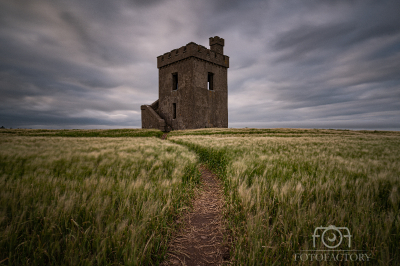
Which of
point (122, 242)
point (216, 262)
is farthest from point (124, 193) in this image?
point (216, 262)

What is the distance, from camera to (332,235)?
1.44 m

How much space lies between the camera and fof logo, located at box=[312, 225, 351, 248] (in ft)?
4.45

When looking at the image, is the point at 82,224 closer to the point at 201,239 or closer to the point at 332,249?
the point at 201,239

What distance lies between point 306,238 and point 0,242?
2291 mm

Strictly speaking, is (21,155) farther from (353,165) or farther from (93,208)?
(353,165)

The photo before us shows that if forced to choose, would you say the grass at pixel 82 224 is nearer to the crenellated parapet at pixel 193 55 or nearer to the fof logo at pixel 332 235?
the fof logo at pixel 332 235

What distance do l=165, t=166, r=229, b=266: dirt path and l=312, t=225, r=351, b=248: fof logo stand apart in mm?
847

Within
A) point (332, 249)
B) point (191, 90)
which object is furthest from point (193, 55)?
point (332, 249)

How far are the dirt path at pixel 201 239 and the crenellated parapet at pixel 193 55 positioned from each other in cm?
2386

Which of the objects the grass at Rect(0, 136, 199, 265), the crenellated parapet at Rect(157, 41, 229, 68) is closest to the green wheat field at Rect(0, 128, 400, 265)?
the grass at Rect(0, 136, 199, 265)

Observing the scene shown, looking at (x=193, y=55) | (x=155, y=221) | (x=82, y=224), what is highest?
(x=193, y=55)

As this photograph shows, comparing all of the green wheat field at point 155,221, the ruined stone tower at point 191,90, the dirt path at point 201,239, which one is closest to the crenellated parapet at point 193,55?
the ruined stone tower at point 191,90

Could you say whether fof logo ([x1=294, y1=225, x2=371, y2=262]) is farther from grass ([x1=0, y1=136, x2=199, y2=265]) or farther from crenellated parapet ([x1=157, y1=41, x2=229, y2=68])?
crenellated parapet ([x1=157, y1=41, x2=229, y2=68])

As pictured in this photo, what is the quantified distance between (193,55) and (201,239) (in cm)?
2450
